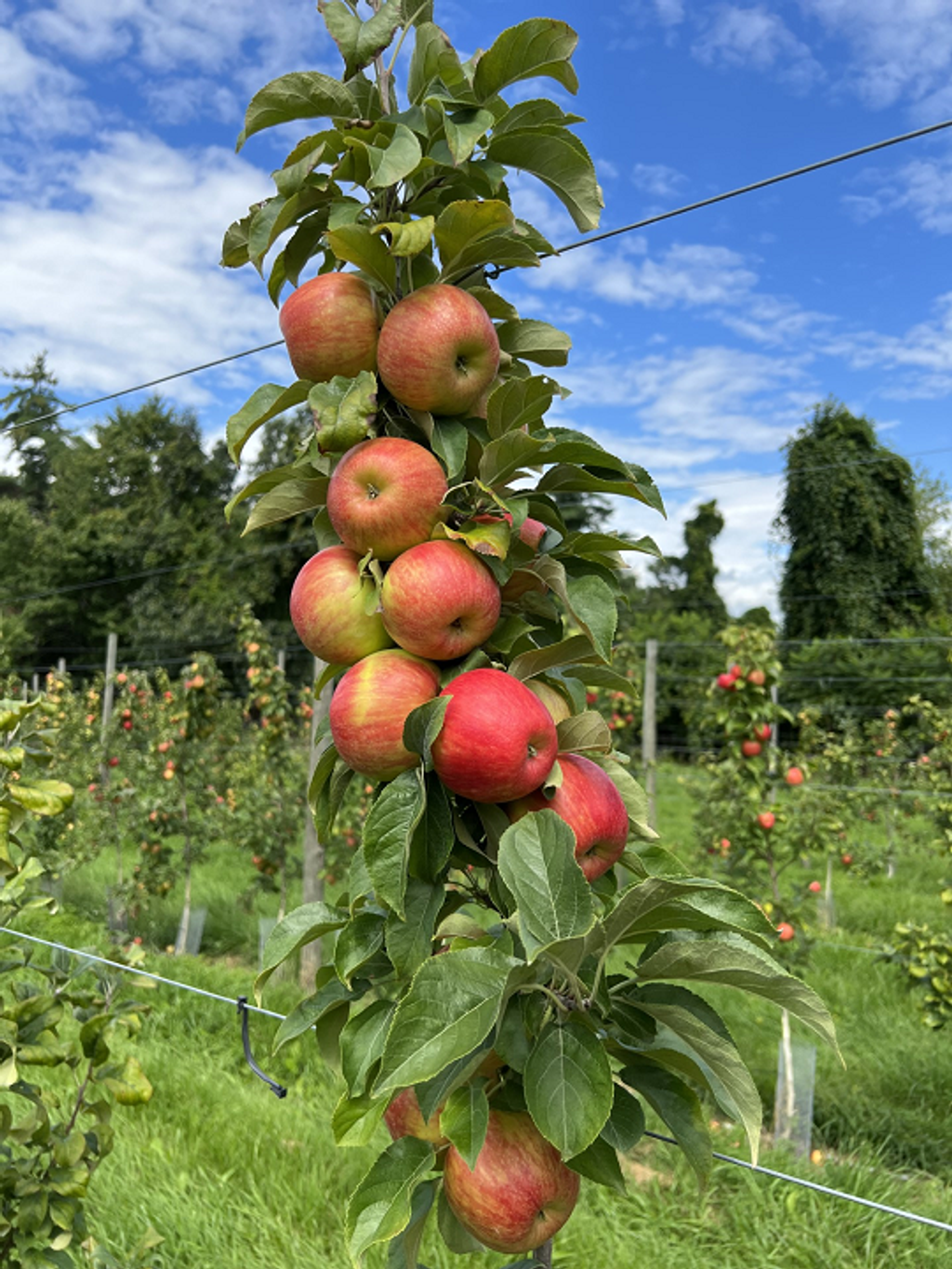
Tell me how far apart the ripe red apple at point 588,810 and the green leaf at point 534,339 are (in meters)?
0.41

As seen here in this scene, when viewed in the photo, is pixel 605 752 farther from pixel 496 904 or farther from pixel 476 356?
pixel 476 356

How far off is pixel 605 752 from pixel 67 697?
363 inches

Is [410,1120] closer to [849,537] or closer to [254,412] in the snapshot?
[254,412]

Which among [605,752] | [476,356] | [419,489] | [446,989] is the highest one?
[476,356]

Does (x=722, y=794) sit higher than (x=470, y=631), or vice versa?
(x=470, y=631)

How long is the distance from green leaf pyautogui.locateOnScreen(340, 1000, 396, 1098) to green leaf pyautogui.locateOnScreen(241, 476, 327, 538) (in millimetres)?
444

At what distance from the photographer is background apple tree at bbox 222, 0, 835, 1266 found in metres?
0.60

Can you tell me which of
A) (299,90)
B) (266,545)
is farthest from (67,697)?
(266,545)

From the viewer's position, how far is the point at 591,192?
847 millimetres

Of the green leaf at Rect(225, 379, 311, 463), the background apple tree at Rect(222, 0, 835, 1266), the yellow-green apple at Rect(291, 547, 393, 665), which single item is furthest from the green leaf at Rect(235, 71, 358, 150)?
the yellow-green apple at Rect(291, 547, 393, 665)

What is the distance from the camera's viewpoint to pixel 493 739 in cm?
66

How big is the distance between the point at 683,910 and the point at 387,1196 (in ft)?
1.05

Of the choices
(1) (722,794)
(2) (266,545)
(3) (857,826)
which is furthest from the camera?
(2) (266,545)

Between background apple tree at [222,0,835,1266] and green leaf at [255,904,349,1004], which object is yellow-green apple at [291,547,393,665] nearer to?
background apple tree at [222,0,835,1266]
